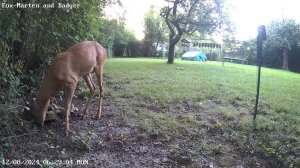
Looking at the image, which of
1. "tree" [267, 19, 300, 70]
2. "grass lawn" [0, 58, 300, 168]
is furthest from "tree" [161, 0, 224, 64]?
"grass lawn" [0, 58, 300, 168]

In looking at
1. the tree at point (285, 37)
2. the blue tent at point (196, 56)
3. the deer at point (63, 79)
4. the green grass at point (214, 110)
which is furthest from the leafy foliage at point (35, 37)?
the blue tent at point (196, 56)

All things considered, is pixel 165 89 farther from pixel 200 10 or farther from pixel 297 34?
pixel 297 34

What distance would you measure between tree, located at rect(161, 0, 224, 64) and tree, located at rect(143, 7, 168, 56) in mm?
9940

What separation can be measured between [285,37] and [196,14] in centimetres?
698

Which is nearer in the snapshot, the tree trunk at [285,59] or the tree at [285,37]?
the tree at [285,37]

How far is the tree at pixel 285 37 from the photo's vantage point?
787 inches

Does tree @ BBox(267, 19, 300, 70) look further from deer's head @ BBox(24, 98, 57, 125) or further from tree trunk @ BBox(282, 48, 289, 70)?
deer's head @ BBox(24, 98, 57, 125)

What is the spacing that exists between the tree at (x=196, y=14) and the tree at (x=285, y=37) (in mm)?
5917

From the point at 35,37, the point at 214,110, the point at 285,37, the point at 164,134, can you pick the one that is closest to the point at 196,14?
the point at 285,37

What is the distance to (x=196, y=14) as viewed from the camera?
635 inches

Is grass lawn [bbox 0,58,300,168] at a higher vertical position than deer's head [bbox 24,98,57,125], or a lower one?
lower

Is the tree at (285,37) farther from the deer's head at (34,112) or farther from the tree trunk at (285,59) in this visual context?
the deer's head at (34,112)

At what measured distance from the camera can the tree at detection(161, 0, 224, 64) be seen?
52.1ft

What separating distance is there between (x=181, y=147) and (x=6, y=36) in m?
2.57
